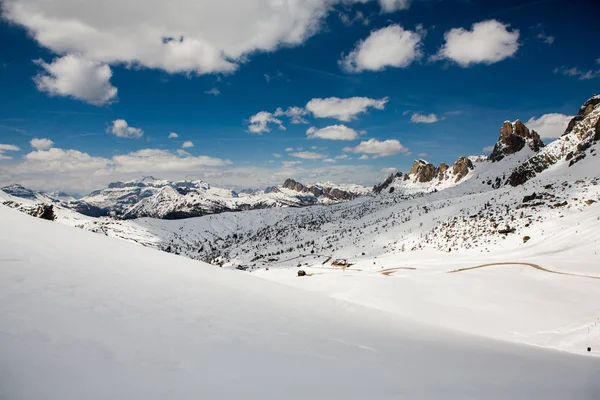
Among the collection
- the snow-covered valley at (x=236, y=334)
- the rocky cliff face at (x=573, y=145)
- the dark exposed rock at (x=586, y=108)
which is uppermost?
the dark exposed rock at (x=586, y=108)

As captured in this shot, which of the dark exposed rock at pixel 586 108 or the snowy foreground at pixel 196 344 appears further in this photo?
the dark exposed rock at pixel 586 108

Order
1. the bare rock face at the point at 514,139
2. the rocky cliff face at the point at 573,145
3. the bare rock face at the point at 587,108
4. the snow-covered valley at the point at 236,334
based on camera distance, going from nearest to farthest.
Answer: the snow-covered valley at the point at 236,334 < the rocky cliff face at the point at 573,145 < the bare rock face at the point at 587,108 < the bare rock face at the point at 514,139

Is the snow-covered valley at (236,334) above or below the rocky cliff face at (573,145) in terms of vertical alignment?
below

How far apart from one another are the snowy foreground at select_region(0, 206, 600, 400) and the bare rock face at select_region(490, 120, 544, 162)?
214741 mm

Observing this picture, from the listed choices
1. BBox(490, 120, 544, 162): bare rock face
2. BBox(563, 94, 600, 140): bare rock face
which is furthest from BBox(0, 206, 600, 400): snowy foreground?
BBox(490, 120, 544, 162): bare rock face

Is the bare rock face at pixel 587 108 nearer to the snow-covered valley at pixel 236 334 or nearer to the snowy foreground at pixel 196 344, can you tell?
the snow-covered valley at pixel 236 334

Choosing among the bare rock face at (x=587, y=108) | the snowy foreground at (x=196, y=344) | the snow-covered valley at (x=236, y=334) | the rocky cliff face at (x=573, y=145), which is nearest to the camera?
the snowy foreground at (x=196, y=344)

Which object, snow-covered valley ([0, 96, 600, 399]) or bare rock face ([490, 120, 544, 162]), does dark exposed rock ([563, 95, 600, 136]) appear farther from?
snow-covered valley ([0, 96, 600, 399])

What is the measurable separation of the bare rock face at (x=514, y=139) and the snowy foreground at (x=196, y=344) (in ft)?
705

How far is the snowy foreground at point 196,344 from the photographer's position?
3.24 meters

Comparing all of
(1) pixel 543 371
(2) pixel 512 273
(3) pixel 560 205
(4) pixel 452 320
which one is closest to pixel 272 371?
(1) pixel 543 371

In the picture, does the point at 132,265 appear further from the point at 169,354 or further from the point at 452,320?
the point at 452,320

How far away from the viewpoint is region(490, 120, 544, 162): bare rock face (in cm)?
17401

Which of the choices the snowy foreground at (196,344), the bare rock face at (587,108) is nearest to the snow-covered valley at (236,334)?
the snowy foreground at (196,344)
